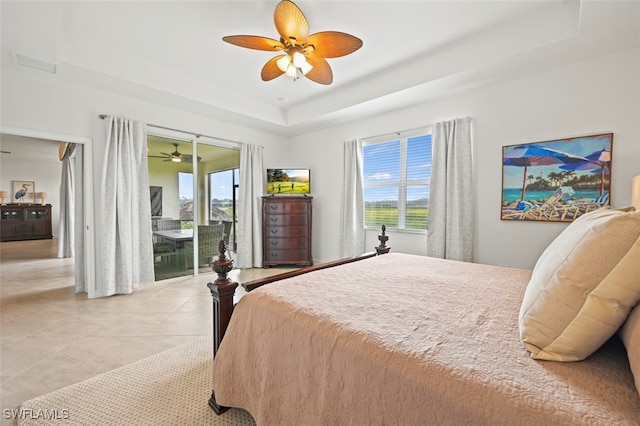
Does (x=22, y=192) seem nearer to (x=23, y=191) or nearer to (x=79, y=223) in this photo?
(x=23, y=191)

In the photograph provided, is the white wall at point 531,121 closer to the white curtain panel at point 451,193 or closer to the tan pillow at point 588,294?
the white curtain panel at point 451,193

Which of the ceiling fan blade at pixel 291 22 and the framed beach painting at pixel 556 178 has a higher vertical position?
the ceiling fan blade at pixel 291 22

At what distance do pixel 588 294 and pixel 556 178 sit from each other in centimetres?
261

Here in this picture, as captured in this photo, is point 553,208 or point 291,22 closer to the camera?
point 291,22

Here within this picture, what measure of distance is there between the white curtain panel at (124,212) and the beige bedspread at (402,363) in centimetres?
282

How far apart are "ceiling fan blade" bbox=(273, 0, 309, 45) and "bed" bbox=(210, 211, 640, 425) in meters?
1.88

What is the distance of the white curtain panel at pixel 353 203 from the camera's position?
4.46 m

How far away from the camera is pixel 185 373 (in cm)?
191

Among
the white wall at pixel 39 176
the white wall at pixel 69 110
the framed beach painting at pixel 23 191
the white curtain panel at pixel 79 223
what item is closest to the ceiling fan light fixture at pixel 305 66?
the white wall at pixel 69 110

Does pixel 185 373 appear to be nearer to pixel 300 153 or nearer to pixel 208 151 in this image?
pixel 208 151

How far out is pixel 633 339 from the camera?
0.73 meters

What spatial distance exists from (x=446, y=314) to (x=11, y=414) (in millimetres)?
2419

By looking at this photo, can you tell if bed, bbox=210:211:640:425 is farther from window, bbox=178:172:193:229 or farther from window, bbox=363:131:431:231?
window, bbox=178:172:193:229

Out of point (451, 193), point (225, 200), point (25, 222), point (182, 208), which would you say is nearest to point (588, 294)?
point (451, 193)
